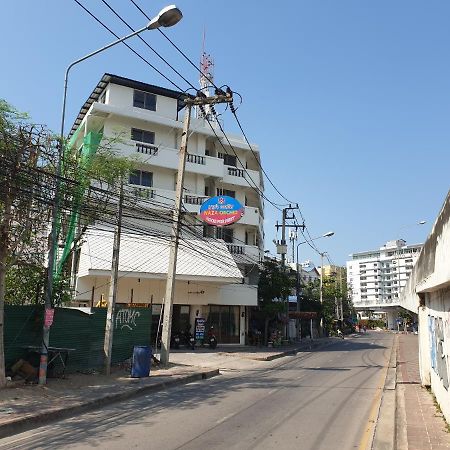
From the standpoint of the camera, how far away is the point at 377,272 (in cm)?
15500

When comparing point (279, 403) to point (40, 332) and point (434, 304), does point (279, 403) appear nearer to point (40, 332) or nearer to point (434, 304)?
point (434, 304)

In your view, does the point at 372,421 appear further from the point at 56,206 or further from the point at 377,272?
the point at 377,272

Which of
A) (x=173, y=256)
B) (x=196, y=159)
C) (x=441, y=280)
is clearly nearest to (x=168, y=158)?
(x=196, y=159)

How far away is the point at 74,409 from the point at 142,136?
2645 centimetres

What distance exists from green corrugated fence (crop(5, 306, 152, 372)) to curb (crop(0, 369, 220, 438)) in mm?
2991

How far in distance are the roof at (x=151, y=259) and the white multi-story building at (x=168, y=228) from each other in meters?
0.06

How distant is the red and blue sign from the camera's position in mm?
23547

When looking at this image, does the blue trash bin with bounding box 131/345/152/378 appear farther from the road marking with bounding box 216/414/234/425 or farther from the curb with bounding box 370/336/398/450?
the curb with bounding box 370/336/398/450

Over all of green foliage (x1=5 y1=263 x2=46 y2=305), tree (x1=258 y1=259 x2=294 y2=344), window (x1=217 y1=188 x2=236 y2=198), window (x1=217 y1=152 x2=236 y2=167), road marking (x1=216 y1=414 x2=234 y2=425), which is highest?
window (x1=217 y1=152 x2=236 y2=167)

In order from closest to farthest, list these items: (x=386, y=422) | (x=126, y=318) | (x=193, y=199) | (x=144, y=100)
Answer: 1. (x=386, y=422)
2. (x=126, y=318)
3. (x=193, y=199)
4. (x=144, y=100)

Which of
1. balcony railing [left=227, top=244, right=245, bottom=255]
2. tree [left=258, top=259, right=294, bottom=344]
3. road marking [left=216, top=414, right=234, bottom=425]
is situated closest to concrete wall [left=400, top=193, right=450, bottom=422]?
road marking [left=216, top=414, right=234, bottom=425]

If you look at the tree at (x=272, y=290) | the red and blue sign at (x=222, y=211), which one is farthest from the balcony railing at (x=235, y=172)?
the red and blue sign at (x=222, y=211)

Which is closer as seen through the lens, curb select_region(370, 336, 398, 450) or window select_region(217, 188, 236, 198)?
curb select_region(370, 336, 398, 450)

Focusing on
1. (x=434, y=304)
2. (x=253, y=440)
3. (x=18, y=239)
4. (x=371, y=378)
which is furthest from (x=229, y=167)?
(x=253, y=440)
